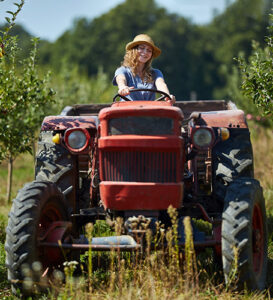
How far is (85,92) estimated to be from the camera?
62.5 feet

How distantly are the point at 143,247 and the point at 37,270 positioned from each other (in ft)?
2.53

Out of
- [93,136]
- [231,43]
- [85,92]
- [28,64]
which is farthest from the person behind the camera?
[231,43]

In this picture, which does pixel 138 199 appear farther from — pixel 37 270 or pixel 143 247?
pixel 37 270

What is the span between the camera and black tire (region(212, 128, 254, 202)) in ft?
17.0

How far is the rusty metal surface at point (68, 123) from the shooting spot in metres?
5.23

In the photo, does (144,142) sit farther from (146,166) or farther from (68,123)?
(68,123)

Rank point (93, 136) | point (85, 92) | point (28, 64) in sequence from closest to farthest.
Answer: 1. point (93, 136)
2. point (28, 64)
3. point (85, 92)

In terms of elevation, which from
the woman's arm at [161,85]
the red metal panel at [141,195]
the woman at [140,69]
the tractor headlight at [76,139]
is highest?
the woman at [140,69]

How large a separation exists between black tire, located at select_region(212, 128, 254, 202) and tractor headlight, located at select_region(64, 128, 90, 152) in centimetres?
120

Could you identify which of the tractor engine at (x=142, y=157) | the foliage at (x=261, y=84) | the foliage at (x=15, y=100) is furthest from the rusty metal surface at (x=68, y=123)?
the foliage at (x=261, y=84)

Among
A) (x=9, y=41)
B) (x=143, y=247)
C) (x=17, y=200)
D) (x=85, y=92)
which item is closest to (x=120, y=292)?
(x=143, y=247)

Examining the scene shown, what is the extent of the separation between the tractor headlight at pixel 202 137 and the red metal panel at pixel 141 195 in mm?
400

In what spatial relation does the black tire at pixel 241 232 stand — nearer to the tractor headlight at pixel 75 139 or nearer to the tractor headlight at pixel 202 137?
the tractor headlight at pixel 202 137

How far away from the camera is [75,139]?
4.82 m
